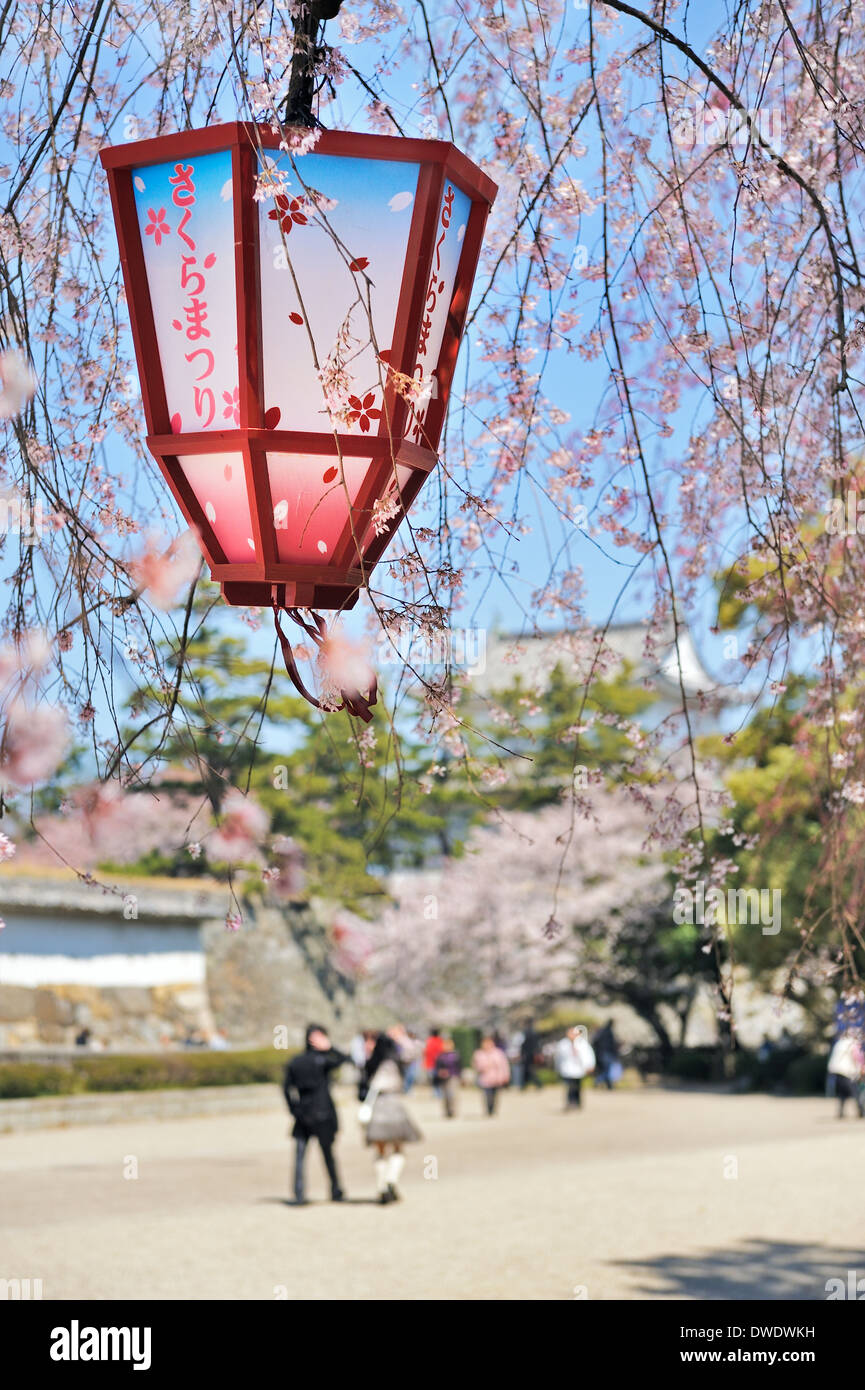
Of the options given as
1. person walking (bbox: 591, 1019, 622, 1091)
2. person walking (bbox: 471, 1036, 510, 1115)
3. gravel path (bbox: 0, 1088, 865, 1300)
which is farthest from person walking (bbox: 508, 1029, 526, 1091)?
gravel path (bbox: 0, 1088, 865, 1300)

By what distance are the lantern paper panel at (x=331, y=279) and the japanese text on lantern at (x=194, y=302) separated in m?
0.11

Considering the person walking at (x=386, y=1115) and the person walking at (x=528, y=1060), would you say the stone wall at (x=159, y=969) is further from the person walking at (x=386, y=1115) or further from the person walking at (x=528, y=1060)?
the person walking at (x=386, y=1115)

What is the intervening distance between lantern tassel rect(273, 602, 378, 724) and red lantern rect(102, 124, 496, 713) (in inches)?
1.3

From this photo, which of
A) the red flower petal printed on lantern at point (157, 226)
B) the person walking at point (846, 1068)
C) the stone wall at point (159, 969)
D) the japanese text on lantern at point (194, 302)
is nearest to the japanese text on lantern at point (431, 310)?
the japanese text on lantern at point (194, 302)

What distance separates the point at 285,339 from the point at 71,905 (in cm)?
2030

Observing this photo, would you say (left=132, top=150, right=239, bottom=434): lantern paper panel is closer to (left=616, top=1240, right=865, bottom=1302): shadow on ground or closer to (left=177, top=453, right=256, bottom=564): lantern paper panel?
(left=177, top=453, right=256, bottom=564): lantern paper panel

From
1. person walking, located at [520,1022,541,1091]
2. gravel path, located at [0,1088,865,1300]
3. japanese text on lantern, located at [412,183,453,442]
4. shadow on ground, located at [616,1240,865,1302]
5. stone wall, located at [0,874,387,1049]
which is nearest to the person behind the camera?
japanese text on lantern, located at [412,183,453,442]

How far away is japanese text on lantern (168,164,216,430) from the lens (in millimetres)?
2416

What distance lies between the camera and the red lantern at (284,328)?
237 cm

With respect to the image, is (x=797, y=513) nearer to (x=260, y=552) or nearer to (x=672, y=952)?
(x=260, y=552)

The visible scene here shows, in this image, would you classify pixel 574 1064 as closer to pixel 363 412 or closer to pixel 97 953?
pixel 97 953

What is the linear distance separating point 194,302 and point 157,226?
148 mm

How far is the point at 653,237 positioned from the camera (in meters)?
3.75
